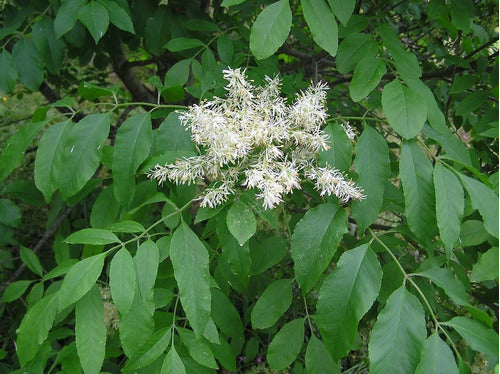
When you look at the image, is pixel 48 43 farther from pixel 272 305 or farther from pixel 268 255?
pixel 272 305

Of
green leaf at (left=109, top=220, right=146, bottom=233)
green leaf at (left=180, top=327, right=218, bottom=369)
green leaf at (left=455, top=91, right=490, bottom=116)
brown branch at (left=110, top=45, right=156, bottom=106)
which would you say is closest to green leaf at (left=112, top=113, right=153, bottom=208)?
green leaf at (left=109, top=220, right=146, bottom=233)

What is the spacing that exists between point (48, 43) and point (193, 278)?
105cm

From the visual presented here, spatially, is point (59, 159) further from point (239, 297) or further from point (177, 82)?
point (239, 297)

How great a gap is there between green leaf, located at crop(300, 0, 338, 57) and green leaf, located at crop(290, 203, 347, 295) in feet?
1.10

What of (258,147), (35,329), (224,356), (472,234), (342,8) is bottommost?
(224,356)

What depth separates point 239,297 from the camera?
2.46m

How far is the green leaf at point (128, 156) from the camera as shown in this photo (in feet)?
3.75

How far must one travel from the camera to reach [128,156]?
1147mm

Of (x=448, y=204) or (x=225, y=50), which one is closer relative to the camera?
(x=448, y=204)

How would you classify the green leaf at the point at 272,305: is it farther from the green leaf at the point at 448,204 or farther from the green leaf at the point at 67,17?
the green leaf at the point at 67,17

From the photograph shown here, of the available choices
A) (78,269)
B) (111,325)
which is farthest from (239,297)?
(78,269)

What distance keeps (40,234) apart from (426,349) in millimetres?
2243

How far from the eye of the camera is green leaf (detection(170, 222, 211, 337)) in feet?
3.16

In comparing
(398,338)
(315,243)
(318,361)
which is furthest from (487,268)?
(318,361)
